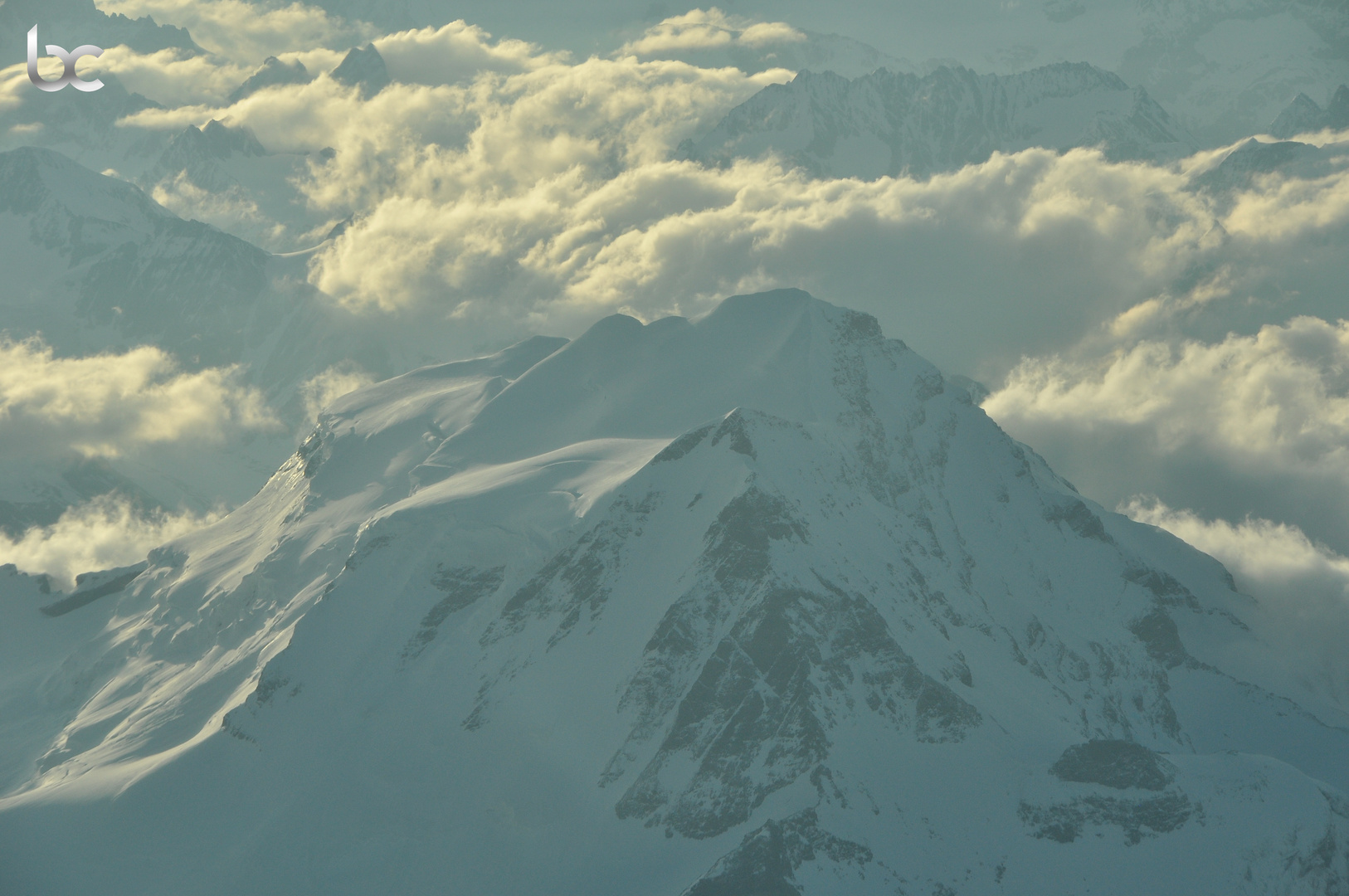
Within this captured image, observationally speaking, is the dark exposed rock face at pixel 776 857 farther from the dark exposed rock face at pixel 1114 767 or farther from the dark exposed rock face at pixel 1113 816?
the dark exposed rock face at pixel 1114 767

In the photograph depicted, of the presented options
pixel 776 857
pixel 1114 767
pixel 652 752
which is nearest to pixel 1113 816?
pixel 1114 767

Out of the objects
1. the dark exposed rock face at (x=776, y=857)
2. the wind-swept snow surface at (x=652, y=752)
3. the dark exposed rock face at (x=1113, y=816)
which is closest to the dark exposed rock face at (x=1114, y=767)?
the wind-swept snow surface at (x=652, y=752)

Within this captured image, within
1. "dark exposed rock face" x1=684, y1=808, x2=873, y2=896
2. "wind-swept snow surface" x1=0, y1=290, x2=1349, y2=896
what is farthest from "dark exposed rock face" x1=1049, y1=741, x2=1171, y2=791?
"dark exposed rock face" x1=684, y1=808, x2=873, y2=896

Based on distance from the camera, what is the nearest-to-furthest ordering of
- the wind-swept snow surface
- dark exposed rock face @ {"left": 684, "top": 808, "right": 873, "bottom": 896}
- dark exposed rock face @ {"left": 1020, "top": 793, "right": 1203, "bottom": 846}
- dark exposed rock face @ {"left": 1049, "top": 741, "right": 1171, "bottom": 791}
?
dark exposed rock face @ {"left": 684, "top": 808, "right": 873, "bottom": 896} → the wind-swept snow surface → dark exposed rock face @ {"left": 1020, "top": 793, "right": 1203, "bottom": 846} → dark exposed rock face @ {"left": 1049, "top": 741, "right": 1171, "bottom": 791}

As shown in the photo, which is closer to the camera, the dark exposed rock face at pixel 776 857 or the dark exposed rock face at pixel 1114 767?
the dark exposed rock face at pixel 776 857

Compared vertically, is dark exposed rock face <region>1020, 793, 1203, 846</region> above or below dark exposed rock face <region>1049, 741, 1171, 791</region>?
below

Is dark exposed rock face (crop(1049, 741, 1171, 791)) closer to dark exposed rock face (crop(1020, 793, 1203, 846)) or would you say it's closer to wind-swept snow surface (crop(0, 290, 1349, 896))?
wind-swept snow surface (crop(0, 290, 1349, 896))

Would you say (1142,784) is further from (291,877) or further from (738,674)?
(291,877)

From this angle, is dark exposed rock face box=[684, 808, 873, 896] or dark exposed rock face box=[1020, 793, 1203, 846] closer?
dark exposed rock face box=[684, 808, 873, 896]

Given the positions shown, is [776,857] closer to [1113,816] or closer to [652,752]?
[652,752]

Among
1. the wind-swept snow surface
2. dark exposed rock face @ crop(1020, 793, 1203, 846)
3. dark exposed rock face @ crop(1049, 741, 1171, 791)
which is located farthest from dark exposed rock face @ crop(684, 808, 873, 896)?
dark exposed rock face @ crop(1049, 741, 1171, 791)

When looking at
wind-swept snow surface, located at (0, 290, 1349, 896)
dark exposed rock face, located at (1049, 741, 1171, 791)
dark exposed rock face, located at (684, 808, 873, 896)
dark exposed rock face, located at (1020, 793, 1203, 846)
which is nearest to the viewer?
dark exposed rock face, located at (684, 808, 873, 896)
